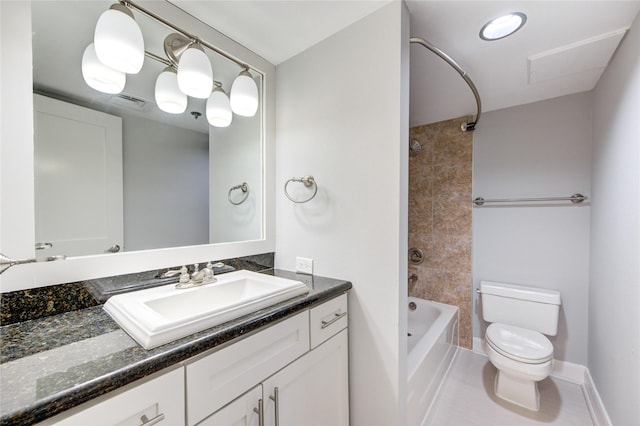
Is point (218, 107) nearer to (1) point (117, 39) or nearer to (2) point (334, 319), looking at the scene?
(1) point (117, 39)

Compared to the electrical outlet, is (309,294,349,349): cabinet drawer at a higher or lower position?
lower

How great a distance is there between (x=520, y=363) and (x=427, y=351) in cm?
61

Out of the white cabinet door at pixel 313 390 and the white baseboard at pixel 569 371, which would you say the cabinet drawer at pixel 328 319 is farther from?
the white baseboard at pixel 569 371

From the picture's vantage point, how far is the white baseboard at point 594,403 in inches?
58.9

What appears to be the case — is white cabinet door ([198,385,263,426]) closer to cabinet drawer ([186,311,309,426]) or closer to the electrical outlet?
cabinet drawer ([186,311,309,426])

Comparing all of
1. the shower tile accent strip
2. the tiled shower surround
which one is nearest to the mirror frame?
the shower tile accent strip

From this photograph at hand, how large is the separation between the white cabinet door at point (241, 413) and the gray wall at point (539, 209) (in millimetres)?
2243

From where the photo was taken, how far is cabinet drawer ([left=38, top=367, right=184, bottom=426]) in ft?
1.77

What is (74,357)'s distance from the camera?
632 millimetres

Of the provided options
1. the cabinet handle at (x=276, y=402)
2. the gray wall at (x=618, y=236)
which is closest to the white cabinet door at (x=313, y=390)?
the cabinet handle at (x=276, y=402)

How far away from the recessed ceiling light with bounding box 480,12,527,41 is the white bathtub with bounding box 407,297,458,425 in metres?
1.90

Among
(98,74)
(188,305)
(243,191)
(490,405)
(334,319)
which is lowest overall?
(490,405)

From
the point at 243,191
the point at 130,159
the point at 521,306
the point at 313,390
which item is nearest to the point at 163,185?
the point at 130,159

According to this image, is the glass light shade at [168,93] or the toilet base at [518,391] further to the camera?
the toilet base at [518,391]
